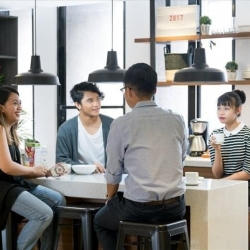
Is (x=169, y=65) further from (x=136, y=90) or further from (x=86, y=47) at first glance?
(x=136, y=90)

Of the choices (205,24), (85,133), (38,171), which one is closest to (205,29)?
(205,24)

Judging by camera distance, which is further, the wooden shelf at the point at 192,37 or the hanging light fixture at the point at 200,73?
the wooden shelf at the point at 192,37

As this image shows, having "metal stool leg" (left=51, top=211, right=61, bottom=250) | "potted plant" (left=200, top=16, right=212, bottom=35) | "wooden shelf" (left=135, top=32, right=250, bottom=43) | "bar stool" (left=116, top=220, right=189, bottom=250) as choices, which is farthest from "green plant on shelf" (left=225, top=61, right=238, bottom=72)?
"bar stool" (left=116, top=220, right=189, bottom=250)

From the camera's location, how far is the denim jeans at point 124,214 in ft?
12.2

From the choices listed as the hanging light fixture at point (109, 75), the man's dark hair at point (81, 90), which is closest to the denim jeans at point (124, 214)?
the man's dark hair at point (81, 90)

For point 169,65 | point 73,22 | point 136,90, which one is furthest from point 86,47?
point 136,90

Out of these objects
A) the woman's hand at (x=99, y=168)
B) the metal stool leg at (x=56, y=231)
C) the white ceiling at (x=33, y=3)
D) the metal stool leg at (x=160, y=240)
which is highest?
the white ceiling at (x=33, y=3)

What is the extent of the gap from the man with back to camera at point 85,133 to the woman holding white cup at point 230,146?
32.1 inches

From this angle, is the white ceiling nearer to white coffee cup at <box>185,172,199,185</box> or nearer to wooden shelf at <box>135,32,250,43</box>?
wooden shelf at <box>135,32,250,43</box>

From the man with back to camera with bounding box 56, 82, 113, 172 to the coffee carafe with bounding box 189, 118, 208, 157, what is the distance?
181cm

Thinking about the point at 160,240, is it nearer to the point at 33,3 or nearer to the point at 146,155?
the point at 146,155

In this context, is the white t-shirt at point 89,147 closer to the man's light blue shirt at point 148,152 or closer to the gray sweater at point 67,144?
the gray sweater at point 67,144

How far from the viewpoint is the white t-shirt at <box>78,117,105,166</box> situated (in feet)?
16.8

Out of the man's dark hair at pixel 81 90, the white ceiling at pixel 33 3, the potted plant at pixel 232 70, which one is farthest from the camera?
the white ceiling at pixel 33 3
